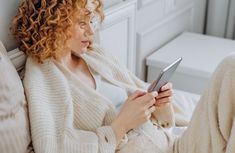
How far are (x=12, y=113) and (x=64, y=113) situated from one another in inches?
6.2

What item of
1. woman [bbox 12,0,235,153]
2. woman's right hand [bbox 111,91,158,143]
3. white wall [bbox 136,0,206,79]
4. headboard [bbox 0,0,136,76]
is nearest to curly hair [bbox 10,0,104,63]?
woman [bbox 12,0,235,153]

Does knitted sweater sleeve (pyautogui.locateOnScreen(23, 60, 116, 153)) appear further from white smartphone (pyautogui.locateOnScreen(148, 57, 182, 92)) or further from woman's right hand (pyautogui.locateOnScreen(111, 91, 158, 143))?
white smartphone (pyautogui.locateOnScreen(148, 57, 182, 92))

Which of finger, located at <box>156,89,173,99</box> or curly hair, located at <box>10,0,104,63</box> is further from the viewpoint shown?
finger, located at <box>156,89,173,99</box>

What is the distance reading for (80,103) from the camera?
1.23 m

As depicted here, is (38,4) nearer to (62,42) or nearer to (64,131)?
(62,42)

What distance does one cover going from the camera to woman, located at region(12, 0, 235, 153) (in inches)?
43.9

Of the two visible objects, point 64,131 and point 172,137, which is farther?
point 172,137

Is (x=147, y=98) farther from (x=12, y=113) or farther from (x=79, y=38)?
(x=12, y=113)

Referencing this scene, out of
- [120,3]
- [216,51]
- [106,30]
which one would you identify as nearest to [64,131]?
[106,30]

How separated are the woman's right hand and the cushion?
9.8 inches

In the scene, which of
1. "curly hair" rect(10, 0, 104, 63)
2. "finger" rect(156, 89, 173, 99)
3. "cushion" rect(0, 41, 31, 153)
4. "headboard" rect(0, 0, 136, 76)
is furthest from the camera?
"headboard" rect(0, 0, 136, 76)

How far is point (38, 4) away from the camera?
120cm

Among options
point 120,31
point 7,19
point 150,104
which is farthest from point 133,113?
point 120,31

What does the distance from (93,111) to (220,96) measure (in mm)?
358
